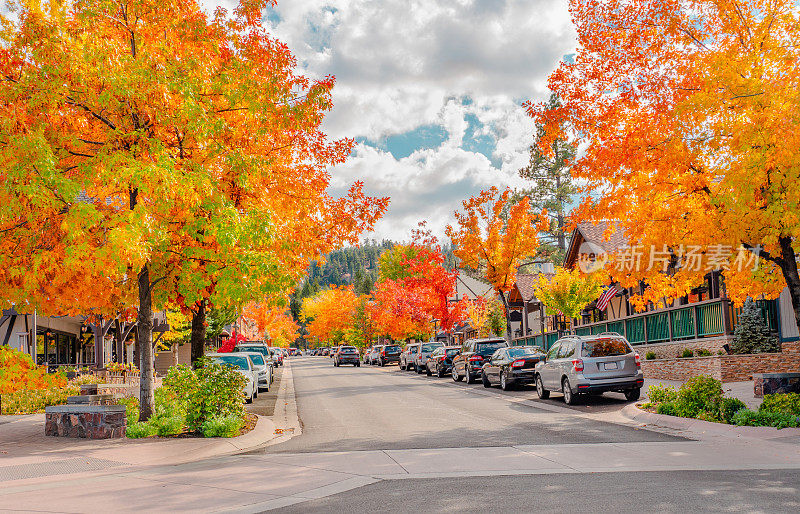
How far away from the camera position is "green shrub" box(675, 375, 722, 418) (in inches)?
520

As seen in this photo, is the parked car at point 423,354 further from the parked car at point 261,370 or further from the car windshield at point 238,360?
the car windshield at point 238,360

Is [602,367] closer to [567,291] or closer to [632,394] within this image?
[632,394]

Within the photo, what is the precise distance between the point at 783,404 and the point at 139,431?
11.7m

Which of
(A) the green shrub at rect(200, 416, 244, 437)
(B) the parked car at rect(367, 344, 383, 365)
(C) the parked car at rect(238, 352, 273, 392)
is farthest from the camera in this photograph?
(B) the parked car at rect(367, 344, 383, 365)

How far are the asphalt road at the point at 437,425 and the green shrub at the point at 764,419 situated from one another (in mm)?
1417

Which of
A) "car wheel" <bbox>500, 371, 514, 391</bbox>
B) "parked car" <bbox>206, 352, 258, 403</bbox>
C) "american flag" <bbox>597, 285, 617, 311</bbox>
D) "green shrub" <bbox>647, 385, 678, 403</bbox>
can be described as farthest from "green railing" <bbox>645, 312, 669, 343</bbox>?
"parked car" <bbox>206, 352, 258, 403</bbox>

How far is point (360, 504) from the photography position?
709cm

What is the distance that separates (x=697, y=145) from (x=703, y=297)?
19445 mm

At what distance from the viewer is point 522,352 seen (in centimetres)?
2352

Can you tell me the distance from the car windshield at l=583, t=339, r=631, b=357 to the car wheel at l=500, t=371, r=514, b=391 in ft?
20.8

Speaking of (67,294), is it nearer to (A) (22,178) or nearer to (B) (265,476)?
(A) (22,178)

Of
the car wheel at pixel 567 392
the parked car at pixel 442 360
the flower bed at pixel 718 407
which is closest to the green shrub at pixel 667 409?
the flower bed at pixel 718 407

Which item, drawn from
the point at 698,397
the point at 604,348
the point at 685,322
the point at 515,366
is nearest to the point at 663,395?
the point at 698,397

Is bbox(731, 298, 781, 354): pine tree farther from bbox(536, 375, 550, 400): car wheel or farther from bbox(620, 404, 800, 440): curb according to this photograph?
bbox(620, 404, 800, 440): curb
